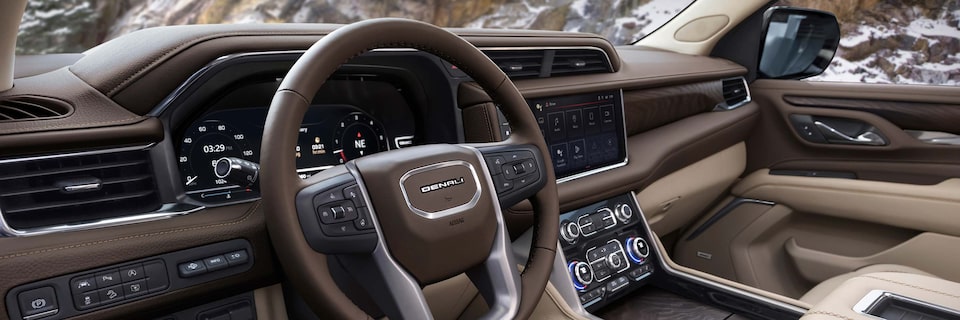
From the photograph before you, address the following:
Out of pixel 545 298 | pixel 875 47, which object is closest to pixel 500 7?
pixel 875 47

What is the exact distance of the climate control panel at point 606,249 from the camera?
6.05 feet

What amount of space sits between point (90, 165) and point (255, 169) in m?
0.26

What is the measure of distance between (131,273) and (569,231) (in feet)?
3.69

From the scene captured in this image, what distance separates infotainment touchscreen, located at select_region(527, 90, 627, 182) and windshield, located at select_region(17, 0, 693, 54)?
259mm

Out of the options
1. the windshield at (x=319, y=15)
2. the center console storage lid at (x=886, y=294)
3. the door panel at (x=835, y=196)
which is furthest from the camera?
the door panel at (x=835, y=196)

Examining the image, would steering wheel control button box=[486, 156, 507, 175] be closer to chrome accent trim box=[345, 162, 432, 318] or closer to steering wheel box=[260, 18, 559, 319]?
steering wheel box=[260, 18, 559, 319]

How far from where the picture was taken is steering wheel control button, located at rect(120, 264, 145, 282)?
103 centimetres

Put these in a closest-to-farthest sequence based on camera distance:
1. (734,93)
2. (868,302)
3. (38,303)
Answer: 1. (38,303)
2. (868,302)
3. (734,93)

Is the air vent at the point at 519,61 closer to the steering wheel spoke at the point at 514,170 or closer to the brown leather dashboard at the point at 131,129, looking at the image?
the brown leather dashboard at the point at 131,129

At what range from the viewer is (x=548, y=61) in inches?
72.3

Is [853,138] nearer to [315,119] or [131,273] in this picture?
[315,119]

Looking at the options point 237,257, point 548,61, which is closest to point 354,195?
point 237,257

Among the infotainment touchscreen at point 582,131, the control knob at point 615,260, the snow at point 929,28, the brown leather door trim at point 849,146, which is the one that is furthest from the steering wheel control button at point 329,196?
the snow at point 929,28

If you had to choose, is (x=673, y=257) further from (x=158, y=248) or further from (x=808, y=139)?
(x=158, y=248)
